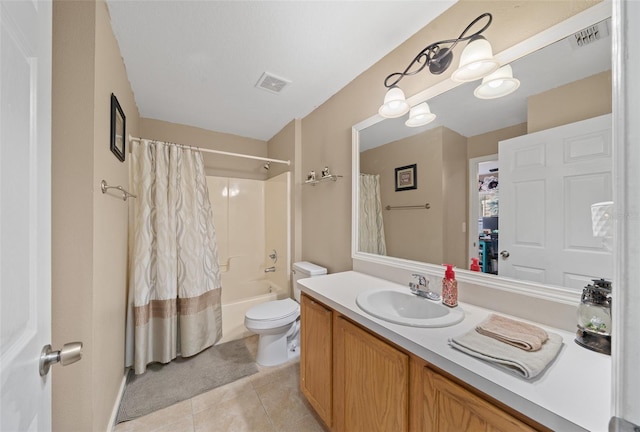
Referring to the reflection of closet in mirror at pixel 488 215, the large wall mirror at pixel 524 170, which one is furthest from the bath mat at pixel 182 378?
the reflection of closet in mirror at pixel 488 215

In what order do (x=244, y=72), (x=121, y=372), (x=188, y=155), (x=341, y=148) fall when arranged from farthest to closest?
(x=188, y=155) → (x=341, y=148) → (x=244, y=72) → (x=121, y=372)

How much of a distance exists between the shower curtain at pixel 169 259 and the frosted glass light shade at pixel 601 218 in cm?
245

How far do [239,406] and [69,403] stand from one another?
0.88 m

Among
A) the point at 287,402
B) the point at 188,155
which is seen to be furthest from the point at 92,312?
the point at 188,155

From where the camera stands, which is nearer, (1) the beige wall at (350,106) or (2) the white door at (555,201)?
(2) the white door at (555,201)

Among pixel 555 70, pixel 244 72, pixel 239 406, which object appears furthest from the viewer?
pixel 244 72

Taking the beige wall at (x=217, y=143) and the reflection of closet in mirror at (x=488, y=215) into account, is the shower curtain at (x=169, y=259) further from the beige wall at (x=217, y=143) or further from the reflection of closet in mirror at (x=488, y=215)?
the reflection of closet in mirror at (x=488, y=215)

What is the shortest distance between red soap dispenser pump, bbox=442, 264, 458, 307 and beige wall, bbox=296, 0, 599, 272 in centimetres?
84

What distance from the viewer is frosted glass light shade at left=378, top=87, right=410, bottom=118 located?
139 cm

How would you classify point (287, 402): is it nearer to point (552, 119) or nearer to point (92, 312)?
point (92, 312)

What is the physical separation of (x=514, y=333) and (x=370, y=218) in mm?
1062

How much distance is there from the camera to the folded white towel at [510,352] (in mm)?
624

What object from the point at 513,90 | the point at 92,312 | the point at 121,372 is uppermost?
the point at 513,90
